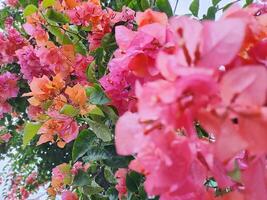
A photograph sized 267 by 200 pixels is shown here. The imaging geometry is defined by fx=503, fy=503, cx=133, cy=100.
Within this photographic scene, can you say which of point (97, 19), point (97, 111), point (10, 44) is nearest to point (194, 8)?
point (97, 19)

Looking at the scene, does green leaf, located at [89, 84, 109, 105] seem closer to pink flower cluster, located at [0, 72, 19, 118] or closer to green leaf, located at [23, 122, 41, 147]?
green leaf, located at [23, 122, 41, 147]

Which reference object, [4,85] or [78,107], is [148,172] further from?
[4,85]

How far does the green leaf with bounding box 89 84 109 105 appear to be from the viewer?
0.60 m

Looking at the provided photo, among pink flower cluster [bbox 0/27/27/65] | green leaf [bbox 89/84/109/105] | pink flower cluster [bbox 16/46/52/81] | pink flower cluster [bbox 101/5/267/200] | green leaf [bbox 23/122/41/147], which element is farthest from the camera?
pink flower cluster [bbox 0/27/27/65]

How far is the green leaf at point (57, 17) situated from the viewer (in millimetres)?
782

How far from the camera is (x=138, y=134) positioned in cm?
26

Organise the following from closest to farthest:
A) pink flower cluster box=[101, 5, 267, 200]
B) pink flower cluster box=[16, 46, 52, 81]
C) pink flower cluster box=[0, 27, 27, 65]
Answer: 1. pink flower cluster box=[101, 5, 267, 200]
2. pink flower cluster box=[16, 46, 52, 81]
3. pink flower cluster box=[0, 27, 27, 65]

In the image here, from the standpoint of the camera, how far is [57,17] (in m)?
0.79

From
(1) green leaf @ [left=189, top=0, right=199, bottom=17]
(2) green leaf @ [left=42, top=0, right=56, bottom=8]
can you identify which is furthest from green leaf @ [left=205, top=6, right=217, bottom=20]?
(2) green leaf @ [left=42, top=0, right=56, bottom=8]

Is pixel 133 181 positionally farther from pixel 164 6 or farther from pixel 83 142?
pixel 164 6

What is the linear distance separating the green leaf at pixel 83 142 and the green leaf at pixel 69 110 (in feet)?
0.10

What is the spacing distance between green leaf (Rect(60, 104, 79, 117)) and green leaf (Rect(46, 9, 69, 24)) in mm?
179

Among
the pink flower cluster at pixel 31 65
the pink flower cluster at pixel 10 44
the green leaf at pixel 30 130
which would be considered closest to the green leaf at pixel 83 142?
the green leaf at pixel 30 130

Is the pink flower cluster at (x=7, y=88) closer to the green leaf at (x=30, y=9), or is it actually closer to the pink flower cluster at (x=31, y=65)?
the pink flower cluster at (x=31, y=65)
